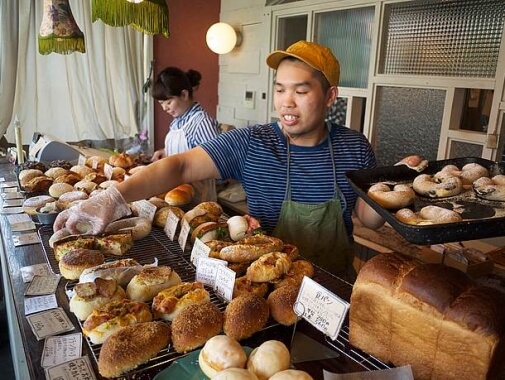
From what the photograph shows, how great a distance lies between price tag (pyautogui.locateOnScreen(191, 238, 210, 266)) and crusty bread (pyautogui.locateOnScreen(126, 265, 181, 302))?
0.56ft

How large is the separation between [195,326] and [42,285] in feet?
2.19

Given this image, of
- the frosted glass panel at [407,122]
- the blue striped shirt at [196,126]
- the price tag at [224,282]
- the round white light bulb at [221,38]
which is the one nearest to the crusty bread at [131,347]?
the price tag at [224,282]

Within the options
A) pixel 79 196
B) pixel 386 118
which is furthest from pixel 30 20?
pixel 386 118

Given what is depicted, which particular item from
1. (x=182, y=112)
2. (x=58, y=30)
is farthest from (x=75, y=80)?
(x=58, y=30)

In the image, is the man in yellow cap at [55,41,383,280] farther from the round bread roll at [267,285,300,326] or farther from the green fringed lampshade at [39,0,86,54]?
the green fringed lampshade at [39,0,86,54]

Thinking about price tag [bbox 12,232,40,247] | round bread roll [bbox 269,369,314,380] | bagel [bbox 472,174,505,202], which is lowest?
price tag [bbox 12,232,40,247]

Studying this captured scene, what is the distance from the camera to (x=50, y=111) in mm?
5324

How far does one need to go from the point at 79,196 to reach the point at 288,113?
1244 mm

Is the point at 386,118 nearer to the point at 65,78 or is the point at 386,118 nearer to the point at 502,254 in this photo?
the point at 502,254

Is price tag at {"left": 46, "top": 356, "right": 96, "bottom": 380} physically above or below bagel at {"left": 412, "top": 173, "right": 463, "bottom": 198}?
below

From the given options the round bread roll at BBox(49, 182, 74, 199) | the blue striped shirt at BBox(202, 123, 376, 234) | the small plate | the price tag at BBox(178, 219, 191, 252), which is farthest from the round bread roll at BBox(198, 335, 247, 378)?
the round bread roll at BBox(49, 182, 74, 199)

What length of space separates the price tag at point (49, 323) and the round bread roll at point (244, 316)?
47cm

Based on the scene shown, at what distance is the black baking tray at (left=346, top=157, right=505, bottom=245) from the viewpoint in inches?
42.8

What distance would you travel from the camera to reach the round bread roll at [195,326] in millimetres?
1176
